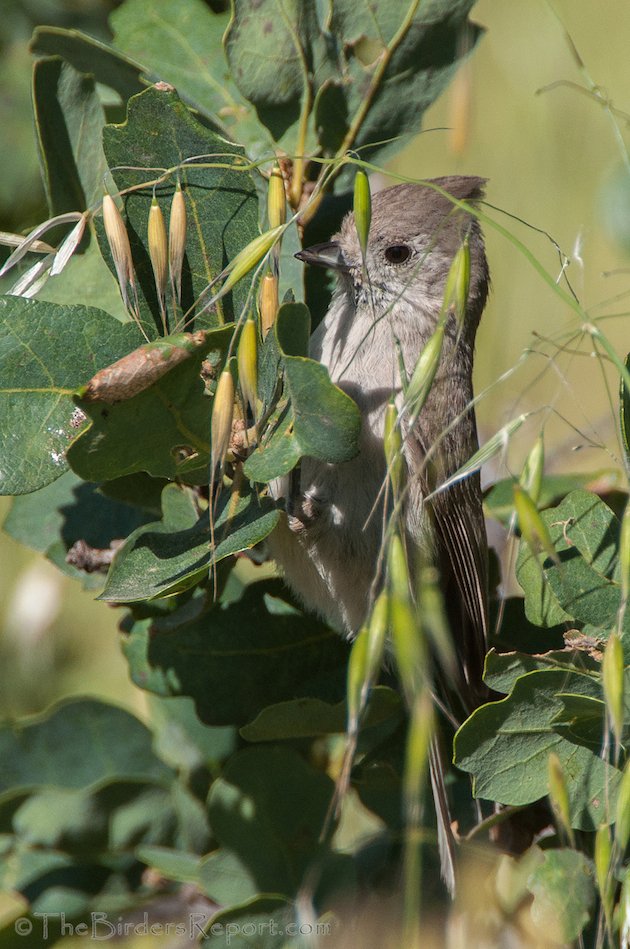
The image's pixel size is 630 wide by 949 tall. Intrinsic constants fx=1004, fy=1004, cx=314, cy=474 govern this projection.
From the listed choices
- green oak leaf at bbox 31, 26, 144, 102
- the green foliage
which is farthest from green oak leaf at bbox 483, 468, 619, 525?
green oak leaf at bbox 31, 26, 144, 102

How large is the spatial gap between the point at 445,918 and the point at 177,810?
0.62 m

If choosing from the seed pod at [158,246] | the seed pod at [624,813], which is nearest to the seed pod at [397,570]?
the seed pod at [624,813]

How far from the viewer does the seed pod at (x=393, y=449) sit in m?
1.30

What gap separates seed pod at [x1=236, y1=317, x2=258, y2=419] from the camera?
1408mm

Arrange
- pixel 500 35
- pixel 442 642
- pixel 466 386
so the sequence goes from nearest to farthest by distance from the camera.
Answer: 1. pixel 442 642
2. pixel 466 386
3. pixel 500 35

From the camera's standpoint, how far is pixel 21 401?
1.54 meters

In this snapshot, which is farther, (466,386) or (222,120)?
(466,386)

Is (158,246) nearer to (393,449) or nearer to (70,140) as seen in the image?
(393,449)

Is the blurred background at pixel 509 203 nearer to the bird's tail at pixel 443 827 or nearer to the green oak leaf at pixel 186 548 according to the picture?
the green oak leaf at pixel 186 548

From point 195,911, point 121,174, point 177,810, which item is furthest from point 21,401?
point 195,911

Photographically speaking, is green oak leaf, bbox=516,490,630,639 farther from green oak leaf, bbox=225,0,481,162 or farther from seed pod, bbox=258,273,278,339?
green oak leaf, bbox=225,0,481,162

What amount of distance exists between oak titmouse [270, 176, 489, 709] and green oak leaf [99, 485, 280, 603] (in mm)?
478

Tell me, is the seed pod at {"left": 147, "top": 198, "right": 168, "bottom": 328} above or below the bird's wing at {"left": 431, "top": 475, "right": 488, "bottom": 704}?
above

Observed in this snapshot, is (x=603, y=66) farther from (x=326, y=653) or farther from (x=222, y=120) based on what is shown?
(x=326, y=653)
